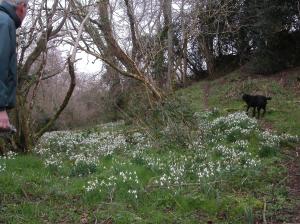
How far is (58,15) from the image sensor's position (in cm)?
1302

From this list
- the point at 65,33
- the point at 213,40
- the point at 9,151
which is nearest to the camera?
the point at 9,151

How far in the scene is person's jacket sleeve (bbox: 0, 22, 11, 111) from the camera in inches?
189

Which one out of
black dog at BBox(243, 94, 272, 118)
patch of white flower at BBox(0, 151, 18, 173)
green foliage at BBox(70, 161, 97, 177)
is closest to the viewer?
green foliage at BBox(70, 161, 97, 177)

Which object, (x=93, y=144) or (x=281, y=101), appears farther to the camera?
(x=281, y=101)

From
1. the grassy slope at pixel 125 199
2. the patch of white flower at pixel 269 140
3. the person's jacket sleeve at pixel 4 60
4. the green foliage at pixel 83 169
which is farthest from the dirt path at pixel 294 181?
the person's jacket sleeve at pixel 4 60

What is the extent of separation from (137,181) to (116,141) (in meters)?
4.90

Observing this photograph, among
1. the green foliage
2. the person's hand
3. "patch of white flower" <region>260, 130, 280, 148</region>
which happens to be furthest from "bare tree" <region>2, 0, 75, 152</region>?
the person's hand

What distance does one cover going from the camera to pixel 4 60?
15.9 ft

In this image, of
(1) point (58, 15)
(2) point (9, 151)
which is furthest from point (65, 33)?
(2) point (9, 151)

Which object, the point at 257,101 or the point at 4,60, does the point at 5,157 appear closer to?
the point at 4,60

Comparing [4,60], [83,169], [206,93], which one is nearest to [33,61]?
[83,169]

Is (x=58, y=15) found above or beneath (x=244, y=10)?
beneath

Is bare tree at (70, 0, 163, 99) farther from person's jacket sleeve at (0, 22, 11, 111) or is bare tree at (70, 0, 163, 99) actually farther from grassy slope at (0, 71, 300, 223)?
person's jacket sleeve at (0, 22, 11, 111)

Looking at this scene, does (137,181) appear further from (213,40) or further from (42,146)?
(213,40)
